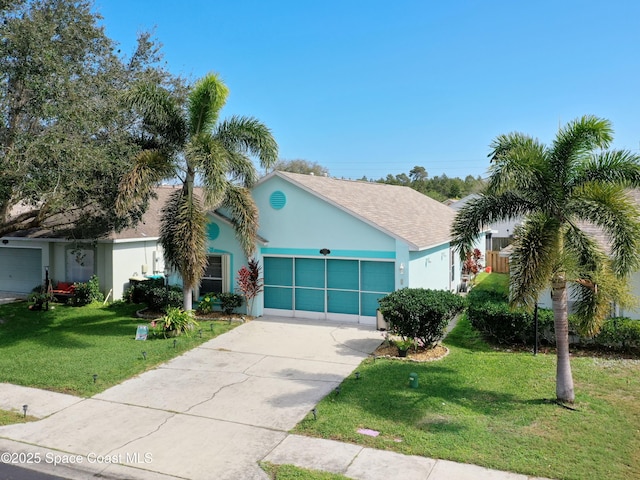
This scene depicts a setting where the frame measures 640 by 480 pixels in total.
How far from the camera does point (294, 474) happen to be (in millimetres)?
6773

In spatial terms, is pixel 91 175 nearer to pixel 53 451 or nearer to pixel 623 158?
pixel 53 451

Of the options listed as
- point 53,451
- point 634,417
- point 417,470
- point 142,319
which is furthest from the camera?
point 142,319

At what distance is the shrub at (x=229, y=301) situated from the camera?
16812mm

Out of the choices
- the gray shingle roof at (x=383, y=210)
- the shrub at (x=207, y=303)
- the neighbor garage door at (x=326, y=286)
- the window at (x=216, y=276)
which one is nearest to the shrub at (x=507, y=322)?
the gray shingle roof at (x=383, y=210)

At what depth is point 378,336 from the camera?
1452 cm

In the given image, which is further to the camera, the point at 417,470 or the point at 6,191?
the point at 6,191

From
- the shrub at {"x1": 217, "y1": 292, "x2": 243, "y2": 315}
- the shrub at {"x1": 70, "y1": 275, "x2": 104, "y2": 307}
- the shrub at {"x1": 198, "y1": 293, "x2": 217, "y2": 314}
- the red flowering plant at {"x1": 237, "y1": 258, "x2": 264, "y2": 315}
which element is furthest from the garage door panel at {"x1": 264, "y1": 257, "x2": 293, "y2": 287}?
the shrub at {"x1": 70, "y1": 275, "x2": 104, "y2": 307}

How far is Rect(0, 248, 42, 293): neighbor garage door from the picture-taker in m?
22.3

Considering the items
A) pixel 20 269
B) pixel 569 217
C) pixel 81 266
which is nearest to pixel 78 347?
pixel 81 266

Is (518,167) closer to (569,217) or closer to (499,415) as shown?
(569,217)

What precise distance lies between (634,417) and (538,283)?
2839mm

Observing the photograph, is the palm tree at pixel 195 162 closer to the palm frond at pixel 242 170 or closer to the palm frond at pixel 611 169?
the palm frond at pixel 242 170

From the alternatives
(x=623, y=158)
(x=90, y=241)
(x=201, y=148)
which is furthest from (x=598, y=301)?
(x=90, y=241)

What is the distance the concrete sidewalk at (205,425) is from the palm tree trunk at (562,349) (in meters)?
3.03
